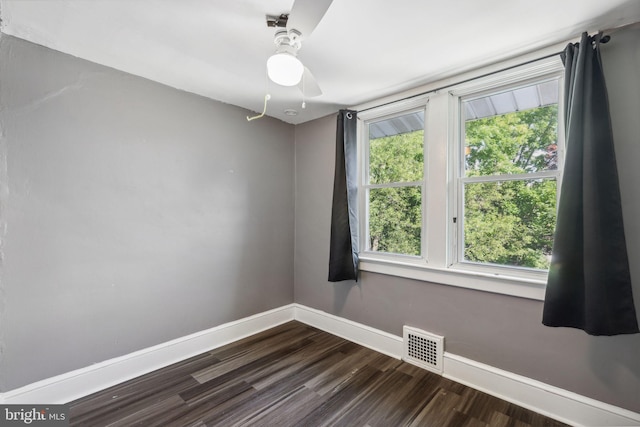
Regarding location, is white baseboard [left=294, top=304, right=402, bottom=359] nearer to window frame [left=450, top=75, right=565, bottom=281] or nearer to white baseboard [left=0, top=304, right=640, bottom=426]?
white baseboard [left=0, top=304, right=640, bottom=426]

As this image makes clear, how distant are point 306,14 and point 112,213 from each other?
1841 mm

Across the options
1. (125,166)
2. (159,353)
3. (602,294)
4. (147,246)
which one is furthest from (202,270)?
(602,294)

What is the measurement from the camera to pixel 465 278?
204 cm

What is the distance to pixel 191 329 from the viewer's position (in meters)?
2.40

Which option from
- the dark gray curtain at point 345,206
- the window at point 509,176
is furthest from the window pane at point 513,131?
the dark gray curtain at point 345,206

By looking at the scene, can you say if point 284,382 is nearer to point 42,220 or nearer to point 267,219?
point 267,219

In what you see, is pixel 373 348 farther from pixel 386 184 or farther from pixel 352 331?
pixel 386 184

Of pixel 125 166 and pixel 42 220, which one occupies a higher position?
pixel 125 166

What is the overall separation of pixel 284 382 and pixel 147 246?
146cm

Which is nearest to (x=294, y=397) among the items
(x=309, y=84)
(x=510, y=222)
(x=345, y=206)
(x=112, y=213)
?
(x=345, y=206)

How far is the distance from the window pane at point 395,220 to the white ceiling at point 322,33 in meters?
0.95

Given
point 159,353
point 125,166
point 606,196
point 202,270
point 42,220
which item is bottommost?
point 159,353

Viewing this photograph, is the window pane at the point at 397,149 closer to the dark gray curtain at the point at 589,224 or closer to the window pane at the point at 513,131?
the window pane at the point at 513,131

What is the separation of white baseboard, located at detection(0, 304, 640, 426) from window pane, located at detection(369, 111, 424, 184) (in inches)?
56.0
